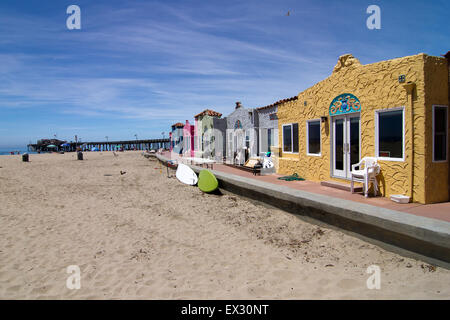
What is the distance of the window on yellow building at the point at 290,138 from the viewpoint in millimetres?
9383

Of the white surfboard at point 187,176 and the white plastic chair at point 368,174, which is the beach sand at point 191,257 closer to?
the white plastic chair at point 368,174

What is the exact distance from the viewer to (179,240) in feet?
16.4

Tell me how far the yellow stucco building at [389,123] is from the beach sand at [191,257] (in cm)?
221

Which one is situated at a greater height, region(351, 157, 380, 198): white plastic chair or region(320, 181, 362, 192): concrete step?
region(351, 157, 380, 198): white plastic chair

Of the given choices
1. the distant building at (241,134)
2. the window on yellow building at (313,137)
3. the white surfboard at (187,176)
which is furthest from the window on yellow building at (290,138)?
the white surfboard at (187,176)

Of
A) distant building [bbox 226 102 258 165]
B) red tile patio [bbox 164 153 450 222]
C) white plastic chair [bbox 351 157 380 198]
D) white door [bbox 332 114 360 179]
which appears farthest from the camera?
distant building [bbox 226 102 258 165]

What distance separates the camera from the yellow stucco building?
5266 mm

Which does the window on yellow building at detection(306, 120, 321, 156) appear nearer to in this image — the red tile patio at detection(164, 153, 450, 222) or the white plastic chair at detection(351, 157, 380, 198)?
the red tile patio at detection(164, 153, 450, 222)

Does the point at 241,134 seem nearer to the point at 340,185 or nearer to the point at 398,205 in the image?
the point at 340,185

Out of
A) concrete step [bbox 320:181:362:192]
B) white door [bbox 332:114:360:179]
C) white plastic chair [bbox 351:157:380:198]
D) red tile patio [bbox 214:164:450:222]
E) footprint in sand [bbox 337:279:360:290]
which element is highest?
white door [bbox 332:114:360:179]

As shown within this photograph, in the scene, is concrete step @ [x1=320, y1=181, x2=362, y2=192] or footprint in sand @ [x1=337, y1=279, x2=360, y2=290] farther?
concrete step @ [x1=320, y1=181, x2=362, y2=192]

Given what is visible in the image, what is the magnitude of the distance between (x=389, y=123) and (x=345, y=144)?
134 cm

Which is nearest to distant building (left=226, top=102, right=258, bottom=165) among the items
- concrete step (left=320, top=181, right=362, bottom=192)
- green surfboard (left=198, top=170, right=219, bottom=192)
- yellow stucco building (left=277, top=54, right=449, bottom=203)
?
green surfboard (left=198, top=170, right=219, bottom=192)

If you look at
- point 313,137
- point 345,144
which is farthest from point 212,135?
Result: point 345,144
